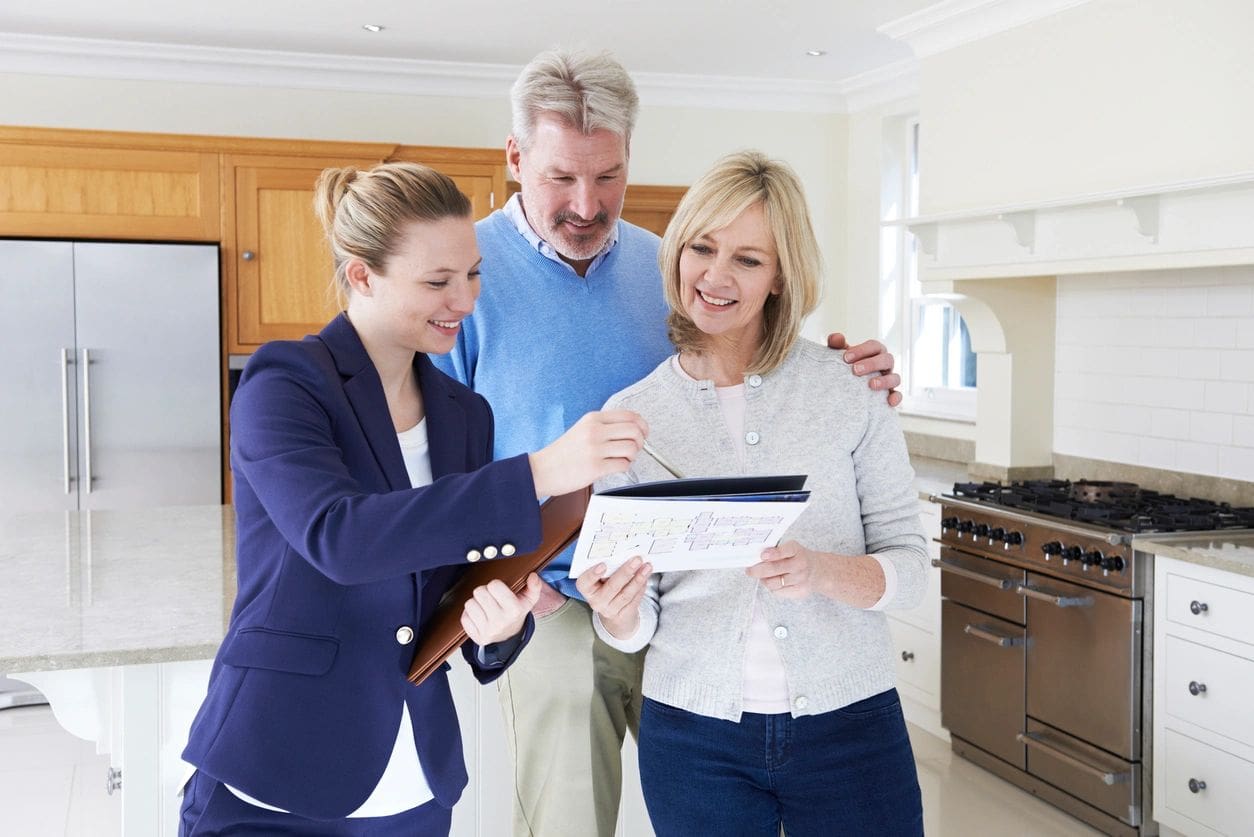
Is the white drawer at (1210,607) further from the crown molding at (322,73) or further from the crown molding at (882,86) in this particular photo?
the crown molding at (322,73)

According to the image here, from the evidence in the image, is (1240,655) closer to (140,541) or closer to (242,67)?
(140,541)

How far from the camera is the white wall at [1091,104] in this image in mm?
3652

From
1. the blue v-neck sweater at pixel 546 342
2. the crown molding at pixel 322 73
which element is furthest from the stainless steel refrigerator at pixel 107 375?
the blue v-neck sweater at pixel 546 342

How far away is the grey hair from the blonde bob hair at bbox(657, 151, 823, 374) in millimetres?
382

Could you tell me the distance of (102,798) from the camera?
14.1 ft

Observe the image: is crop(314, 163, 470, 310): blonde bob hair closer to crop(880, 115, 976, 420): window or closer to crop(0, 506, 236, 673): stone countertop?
crop(0, 506, 236, 673): stone countertop

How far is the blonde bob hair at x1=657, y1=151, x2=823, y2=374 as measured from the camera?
1861 millimetres

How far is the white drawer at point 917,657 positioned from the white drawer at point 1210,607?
1.28 metres

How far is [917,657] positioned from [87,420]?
3.82 metres

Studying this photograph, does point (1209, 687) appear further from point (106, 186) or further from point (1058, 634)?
point (106, 186)

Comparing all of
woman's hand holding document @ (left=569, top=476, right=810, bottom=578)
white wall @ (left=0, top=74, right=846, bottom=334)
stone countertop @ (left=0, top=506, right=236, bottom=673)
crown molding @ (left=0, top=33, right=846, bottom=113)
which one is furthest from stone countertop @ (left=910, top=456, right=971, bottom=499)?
woman's hand holding document @ (left=569, top=476, right=810, bottom=578)

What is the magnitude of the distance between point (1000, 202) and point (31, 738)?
4.39 metres

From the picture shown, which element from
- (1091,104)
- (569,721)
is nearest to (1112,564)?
(1091,104)

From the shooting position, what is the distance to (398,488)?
1.55 m
